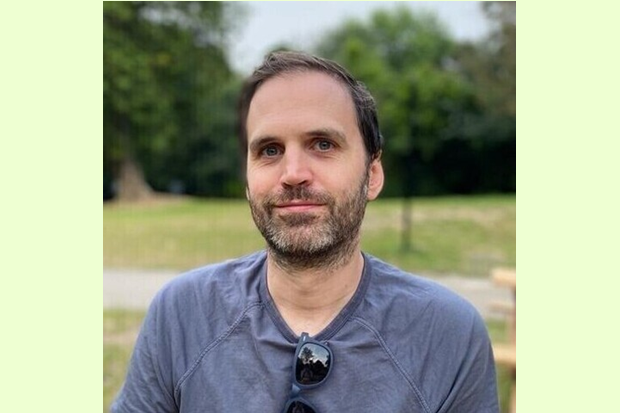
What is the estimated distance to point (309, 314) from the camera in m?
1.25

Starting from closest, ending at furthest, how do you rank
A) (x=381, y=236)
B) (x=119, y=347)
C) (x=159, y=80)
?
(x=119, y=347)
(x=381, y=236)
(x=159, y=80)

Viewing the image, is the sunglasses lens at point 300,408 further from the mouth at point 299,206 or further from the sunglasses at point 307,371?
the mouth at point 299,206

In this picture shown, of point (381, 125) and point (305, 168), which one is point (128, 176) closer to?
point (381, 125)

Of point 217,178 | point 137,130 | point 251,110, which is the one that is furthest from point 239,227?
point 251,110

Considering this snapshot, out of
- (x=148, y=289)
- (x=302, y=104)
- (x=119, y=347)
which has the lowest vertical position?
(x=119, y=347)

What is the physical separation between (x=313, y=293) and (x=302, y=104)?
355 mm

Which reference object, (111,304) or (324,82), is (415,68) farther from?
(324,82)

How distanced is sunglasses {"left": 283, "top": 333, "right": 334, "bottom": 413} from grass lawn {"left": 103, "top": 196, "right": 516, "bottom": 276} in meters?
5.25

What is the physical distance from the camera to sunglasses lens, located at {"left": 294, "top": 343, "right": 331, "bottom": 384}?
1.17 m

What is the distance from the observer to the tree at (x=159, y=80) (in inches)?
386

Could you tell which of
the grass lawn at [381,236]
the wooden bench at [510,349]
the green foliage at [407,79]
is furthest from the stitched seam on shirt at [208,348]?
the green foliage at [407,79]

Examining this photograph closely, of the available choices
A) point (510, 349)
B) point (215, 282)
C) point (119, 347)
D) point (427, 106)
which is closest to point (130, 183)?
point (427, 106)

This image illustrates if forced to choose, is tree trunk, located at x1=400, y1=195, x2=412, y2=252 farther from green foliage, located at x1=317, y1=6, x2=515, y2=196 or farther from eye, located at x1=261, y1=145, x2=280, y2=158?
eye, located at x1=261, y1=145, x2=280, y2=158

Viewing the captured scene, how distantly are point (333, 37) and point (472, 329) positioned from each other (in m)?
8.67
